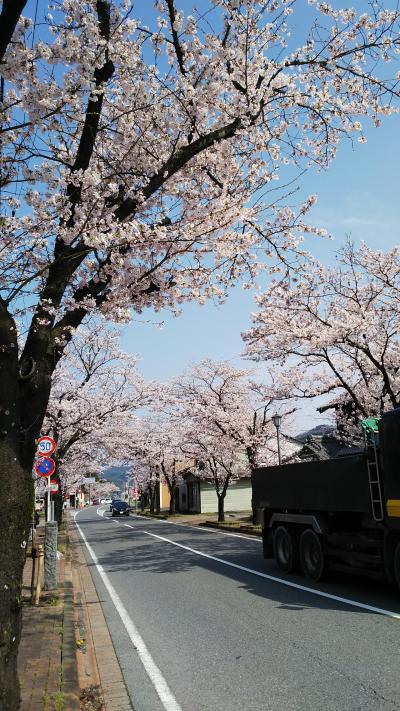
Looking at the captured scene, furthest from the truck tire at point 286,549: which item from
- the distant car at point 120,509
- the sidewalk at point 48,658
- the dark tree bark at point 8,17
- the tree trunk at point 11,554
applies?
the distant car at point 120,509

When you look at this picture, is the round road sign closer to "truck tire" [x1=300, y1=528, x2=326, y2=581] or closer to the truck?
the truck

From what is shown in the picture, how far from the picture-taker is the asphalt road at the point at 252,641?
4910 mm

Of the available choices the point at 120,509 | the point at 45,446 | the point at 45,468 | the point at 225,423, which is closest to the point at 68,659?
the point at 45,468

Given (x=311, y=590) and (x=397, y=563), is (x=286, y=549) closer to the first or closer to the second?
(x=311, y=590)

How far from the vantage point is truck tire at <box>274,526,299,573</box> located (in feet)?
38.0

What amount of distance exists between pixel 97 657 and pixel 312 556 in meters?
5.64

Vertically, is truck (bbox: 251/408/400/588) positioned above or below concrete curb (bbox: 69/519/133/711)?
above

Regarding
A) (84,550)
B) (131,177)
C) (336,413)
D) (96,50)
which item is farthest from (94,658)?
(336,413)

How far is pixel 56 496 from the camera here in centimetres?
2464

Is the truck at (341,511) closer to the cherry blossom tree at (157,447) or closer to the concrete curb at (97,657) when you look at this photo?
the concrete curb at (97,657)

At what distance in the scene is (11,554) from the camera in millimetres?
4062

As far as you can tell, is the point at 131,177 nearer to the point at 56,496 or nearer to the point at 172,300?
the point at 172,300

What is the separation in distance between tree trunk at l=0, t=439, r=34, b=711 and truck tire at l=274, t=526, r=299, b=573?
843cm

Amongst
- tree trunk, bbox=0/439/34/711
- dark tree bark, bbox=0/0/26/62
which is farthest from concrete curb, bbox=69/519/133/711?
dark tree bark, bbox=0/0/26/62
